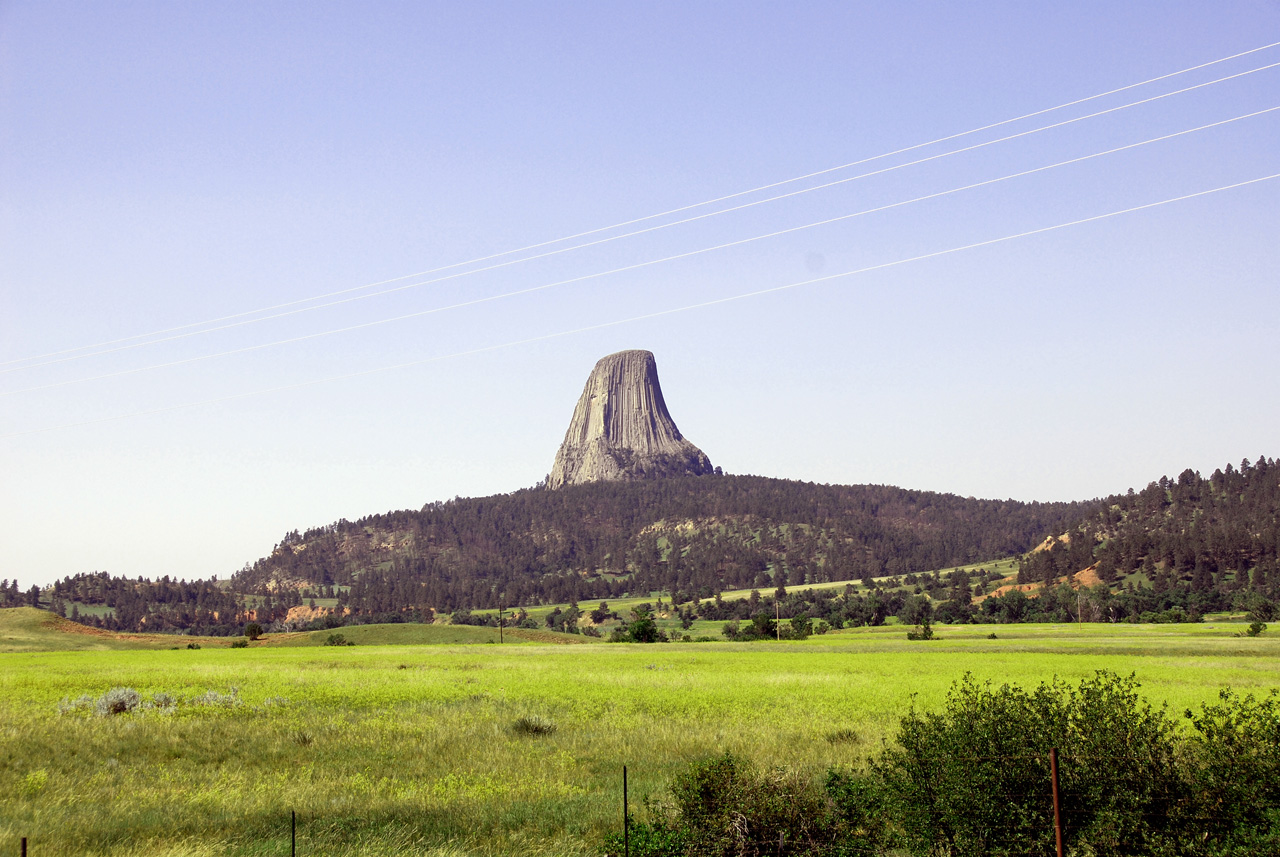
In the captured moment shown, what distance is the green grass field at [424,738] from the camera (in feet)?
59.5

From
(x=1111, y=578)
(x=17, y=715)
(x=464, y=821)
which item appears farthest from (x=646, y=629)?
(x=1111, y=578)

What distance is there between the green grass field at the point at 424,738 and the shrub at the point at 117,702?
1.06 meters

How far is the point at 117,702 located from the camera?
3441cm

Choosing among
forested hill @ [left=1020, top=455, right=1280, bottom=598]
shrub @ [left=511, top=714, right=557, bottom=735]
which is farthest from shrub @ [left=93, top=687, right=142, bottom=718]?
forested hill @ [left=1020, top=455, right=1280, bottom=598]

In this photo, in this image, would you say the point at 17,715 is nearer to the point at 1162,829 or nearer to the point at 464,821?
the point at 464,821

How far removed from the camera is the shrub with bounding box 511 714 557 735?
99.0 feet

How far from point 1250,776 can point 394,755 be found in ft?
69.4

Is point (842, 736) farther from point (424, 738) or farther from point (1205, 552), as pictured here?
point (1205, 552)

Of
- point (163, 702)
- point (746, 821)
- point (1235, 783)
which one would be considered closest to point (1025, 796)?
point (1235, 783)

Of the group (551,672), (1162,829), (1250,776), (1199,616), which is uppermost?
(1250,776)

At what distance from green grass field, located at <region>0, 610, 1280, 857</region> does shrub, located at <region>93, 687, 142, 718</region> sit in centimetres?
106

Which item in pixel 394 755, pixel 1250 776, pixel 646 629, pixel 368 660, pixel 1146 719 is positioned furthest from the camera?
pixel 646 629

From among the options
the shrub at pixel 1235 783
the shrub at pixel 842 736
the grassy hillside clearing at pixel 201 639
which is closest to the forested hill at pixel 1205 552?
the grassy hillside clearing at pixel 201 639

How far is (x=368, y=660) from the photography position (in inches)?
2616
